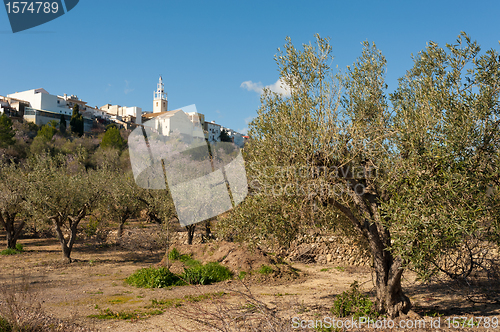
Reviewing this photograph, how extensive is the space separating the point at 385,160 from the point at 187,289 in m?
9.81

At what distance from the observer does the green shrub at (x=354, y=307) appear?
28.8ft

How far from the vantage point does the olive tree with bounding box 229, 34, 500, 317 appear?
609 cm

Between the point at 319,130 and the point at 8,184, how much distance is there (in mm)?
21896

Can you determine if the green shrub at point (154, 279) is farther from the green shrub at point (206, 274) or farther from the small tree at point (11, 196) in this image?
the small tree at point (11, 196)

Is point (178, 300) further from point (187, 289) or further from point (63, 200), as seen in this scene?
point (63, 200)

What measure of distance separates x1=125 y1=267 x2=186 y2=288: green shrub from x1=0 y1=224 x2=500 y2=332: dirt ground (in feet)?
1.52

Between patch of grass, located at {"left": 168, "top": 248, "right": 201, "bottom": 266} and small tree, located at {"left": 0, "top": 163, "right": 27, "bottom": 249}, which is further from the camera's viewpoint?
small tree, located at {"left": 0, "top": 163, "right": 27, "bottom": 249}

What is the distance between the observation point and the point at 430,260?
20.2 ft

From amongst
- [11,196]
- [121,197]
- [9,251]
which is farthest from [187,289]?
[9,251]

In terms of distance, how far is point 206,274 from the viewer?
15180 mm

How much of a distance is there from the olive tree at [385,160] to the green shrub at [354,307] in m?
0.30

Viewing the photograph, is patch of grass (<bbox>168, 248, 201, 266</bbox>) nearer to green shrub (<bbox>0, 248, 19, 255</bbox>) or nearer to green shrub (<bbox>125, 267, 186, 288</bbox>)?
green shrub (<bbox>125, 267, 186, 288</bbox>)

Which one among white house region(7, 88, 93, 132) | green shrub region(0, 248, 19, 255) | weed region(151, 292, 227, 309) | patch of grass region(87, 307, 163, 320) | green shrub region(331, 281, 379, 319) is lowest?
weed region(151, 292, 227, 309)

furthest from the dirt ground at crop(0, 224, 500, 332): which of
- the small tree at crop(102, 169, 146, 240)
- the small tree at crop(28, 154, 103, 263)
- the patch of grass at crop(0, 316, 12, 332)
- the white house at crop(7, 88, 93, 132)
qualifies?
the white house at crop(7, 88, 93, 132)
